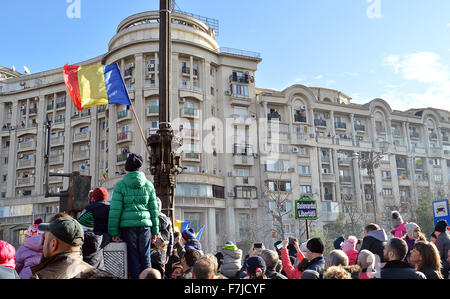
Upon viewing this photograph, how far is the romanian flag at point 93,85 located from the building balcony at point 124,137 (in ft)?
104

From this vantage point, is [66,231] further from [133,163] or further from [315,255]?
[315,255]

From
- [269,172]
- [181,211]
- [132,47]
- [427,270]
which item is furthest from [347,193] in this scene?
[427,270]

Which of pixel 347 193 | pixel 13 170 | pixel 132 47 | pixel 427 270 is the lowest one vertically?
pixel 427 270

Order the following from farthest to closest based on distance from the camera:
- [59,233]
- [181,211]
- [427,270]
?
[181,211], [427,270], [59,233]

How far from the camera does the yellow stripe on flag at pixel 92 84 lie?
1009 centimetres

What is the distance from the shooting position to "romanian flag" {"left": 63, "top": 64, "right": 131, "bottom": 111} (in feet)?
33.1

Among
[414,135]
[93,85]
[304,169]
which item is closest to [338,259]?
[93,85]

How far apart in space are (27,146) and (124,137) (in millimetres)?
15710

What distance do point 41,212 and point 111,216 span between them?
46871mm

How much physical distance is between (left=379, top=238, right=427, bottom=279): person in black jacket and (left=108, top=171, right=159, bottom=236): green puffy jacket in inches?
109

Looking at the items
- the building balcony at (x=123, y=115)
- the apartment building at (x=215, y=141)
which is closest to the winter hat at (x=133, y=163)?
the apartment building at (x=215, y=141)
